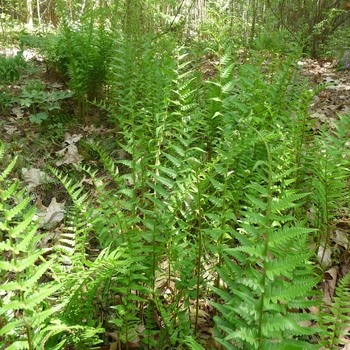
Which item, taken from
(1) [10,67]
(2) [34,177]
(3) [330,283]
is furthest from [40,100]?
(3) [330,283]

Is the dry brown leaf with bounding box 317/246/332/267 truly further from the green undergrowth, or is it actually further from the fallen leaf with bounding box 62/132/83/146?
the fallen leaf with bounding box 62/132/83/146

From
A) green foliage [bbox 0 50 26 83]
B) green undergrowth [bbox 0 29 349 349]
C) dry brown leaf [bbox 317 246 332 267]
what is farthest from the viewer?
green foliage [bbox 0 50 26 83]

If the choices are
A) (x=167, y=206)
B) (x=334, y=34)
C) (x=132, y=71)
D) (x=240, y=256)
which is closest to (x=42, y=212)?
(x=167, y=206)

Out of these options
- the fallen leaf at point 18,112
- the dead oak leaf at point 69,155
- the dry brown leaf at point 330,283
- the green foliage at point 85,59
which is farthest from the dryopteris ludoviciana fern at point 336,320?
the fallen leaf at point 18,112

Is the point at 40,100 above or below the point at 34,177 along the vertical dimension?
above

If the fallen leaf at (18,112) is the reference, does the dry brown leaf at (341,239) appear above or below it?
below

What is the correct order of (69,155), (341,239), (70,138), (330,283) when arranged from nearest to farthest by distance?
(330,283) → (341,239) → (69,155) → (70,138)

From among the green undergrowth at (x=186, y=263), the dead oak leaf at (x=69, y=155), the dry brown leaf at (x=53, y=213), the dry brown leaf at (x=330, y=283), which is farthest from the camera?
the dead oak leaf at (x=69, y=155)

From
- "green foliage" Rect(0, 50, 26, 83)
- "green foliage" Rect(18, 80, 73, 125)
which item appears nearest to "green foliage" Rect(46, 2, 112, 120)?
"green foliage" Rect(18, 80, 73, 125)

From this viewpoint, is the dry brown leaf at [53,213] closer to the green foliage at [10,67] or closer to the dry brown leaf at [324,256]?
the dry brown leaf at [324,256]

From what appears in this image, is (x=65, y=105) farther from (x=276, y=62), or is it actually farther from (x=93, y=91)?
(x=276, y=62)

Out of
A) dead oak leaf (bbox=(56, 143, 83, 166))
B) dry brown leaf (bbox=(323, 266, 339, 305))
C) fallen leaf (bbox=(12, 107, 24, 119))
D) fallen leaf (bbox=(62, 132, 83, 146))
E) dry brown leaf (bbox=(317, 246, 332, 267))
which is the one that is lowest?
dry brown leaf (bbox=(323, 266, 339, 305))

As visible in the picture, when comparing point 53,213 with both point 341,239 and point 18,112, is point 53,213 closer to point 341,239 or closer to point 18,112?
point 18,112

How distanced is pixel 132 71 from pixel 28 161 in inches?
50.1
